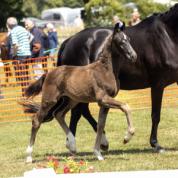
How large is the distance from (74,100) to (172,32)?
6.32 ft

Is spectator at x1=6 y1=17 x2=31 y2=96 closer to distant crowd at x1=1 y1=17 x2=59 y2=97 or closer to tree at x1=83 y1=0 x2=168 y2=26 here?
distant crowd at x1=1 y1=17 x2=59 y2=97

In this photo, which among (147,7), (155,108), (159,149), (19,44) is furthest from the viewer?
(147,7)

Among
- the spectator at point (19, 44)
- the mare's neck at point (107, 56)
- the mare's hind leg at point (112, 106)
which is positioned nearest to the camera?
the mare's hind leg at point (112, 106)

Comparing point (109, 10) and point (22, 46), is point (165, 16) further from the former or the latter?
point (109, 10)

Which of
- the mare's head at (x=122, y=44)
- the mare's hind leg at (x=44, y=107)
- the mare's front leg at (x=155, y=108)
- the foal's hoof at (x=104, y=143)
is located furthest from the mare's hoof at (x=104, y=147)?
the mare's head at (x=122, y=44)

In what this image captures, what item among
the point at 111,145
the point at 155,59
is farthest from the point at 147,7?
the point at 155,59

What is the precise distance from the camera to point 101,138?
8992 millimetres

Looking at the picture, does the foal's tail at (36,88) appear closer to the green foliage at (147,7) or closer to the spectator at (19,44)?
the spectator at (19,44)

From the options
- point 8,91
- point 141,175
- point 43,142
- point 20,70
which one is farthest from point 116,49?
point 8,91

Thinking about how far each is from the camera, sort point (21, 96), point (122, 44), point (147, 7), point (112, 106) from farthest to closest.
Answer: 1. point (147, 7)
2. point (21, 96)
3. point (122, 44)
4. point (112, 106)

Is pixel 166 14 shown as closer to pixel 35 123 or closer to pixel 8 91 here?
pixel 35 123

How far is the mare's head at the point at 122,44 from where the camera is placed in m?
8.14

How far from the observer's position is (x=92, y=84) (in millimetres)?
8312

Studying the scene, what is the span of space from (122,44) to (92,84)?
662mm
